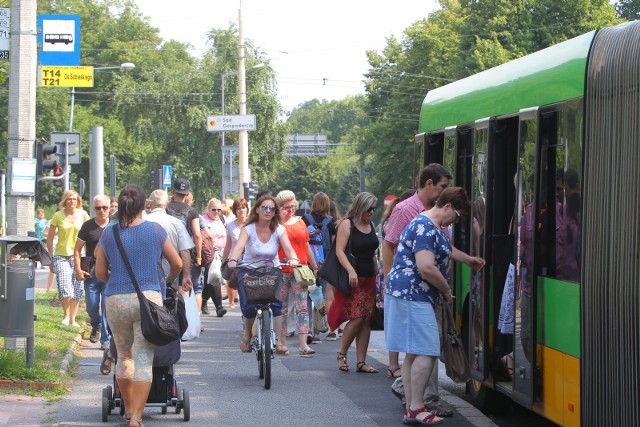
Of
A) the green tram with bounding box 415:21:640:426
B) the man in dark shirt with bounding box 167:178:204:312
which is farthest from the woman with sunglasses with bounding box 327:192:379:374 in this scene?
the man in dark shirt with bounding box 167:178:204:312

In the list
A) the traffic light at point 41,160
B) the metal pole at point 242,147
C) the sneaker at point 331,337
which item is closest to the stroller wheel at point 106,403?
the traffic light at point 41,160

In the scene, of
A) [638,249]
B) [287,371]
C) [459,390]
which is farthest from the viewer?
[287,371]

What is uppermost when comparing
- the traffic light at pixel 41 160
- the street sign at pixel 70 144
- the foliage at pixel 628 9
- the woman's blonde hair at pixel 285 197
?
the foliage at pixel 628 9

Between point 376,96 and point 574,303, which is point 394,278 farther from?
point 376,96

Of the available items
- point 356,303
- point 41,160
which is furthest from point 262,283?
point 41,160

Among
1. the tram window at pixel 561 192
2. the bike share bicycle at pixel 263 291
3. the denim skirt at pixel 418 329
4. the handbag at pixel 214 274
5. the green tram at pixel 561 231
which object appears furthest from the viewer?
the handbag at pixel 214 274

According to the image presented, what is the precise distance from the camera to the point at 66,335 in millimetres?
14555

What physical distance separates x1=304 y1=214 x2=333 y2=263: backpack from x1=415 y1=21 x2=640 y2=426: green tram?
527 centimetres

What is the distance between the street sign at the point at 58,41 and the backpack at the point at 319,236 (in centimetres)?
345

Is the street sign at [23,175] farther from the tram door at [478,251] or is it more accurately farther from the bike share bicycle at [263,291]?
the tram door at [478,251]

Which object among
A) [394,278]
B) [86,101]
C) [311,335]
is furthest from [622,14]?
[394,278]

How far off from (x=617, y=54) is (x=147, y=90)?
54.8m

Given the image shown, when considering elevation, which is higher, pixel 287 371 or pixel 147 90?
pixel 147 90

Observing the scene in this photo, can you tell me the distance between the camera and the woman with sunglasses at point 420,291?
8461 millimetres
